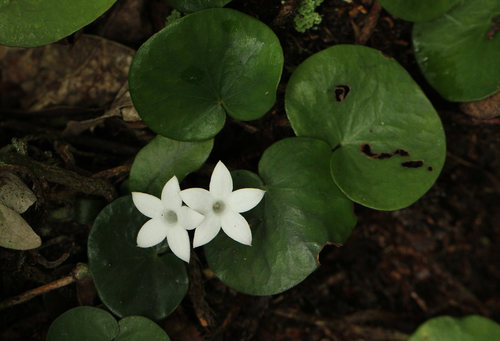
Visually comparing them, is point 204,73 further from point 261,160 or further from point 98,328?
point 98,328

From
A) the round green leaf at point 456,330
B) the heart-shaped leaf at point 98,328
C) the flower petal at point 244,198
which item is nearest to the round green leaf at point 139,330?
the heart-shaped leaf at point 98,328

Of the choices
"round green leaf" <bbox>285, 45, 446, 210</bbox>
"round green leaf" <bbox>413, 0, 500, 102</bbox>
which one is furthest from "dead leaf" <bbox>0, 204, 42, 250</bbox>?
"round green leaf" <bbox>413, 0, 500, 102</bbox>

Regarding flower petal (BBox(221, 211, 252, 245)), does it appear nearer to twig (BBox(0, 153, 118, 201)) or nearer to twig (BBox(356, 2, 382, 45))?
twig (BBox(0, 153, 118, 201))

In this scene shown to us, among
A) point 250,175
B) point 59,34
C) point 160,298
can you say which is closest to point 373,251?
point 250,175

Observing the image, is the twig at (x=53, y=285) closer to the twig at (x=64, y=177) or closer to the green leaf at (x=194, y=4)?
the twig at (x=64, y=177)

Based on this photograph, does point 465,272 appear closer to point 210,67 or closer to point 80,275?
point 210,67

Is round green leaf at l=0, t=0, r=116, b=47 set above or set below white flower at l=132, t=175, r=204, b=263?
above

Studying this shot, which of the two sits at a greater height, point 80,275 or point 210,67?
point 210,67
